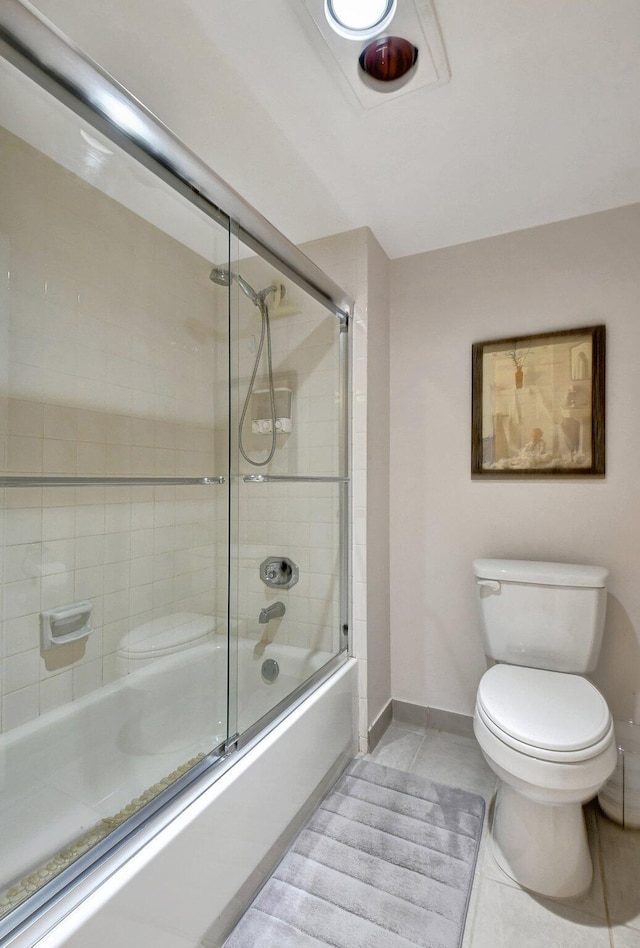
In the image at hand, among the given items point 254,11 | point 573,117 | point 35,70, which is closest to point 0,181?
point 35,70

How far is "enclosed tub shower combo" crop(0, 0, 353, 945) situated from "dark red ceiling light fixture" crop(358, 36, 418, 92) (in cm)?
47

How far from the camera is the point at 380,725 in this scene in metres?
2.07

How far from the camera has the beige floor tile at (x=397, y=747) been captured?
1.88 metres

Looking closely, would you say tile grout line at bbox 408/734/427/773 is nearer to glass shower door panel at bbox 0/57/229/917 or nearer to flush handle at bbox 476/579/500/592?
flush handle at bbox 476/579/500/592

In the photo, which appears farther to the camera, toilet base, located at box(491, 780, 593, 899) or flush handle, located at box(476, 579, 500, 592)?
flush handle, located at box(476, 579, 500, 592)

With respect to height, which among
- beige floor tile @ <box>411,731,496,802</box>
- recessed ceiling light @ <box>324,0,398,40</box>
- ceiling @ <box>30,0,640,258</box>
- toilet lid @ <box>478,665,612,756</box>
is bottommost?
beige floor tile @ <box>411,731,496,802</box>

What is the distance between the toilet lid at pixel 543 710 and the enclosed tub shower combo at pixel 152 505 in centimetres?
60

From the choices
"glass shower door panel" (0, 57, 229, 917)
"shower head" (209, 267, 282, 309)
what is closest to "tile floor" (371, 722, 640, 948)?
"glass shower door panel" (0, 57, 229, 917)

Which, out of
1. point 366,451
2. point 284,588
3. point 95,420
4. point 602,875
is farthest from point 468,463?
point 95,420

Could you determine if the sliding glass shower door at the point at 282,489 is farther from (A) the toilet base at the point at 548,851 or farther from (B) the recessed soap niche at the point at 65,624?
(A) the toilet base at the point at 548,851

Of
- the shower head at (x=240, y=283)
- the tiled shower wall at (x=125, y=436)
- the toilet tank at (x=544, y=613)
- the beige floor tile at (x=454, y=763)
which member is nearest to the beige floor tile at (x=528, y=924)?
the beige floor tile at (x=454, y=763)

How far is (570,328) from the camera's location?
1888mm

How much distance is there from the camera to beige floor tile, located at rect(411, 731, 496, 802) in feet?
5.70

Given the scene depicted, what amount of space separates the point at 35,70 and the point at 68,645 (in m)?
1.45
